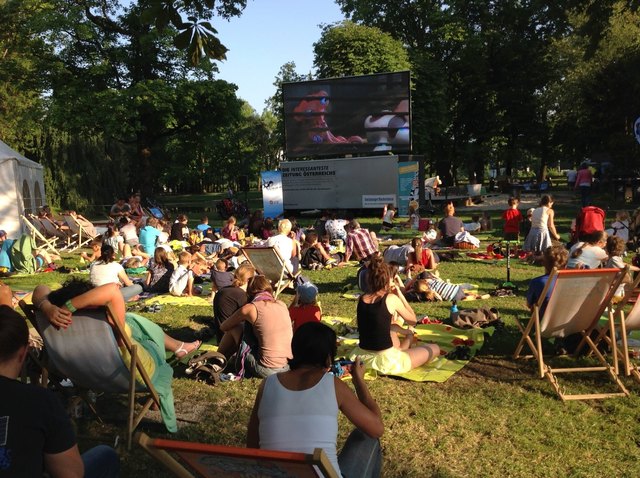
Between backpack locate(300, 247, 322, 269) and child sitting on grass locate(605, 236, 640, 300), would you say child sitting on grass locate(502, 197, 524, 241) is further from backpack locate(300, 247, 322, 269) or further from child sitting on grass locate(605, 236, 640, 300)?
child sitting on grass locate(605, 236, 640, 300)

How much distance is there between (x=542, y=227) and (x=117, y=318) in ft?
33.6

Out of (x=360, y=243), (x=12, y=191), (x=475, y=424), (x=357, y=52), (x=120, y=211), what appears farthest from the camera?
(x=357, y=52)

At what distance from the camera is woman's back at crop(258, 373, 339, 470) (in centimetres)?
260

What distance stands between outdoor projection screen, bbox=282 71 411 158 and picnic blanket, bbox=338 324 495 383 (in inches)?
745

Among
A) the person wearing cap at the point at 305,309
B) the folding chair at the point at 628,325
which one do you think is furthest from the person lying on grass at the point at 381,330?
the folding chair at the point at 628,325

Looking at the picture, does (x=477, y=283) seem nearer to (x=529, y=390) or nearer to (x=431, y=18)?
(x=529, y=390)

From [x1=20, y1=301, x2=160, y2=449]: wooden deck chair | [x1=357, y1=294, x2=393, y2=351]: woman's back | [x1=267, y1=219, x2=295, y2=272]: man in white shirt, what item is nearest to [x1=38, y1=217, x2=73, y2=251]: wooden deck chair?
[x1=267, y1=219, x2=295, y2=272]: man in white shirt

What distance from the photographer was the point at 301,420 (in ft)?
8.61

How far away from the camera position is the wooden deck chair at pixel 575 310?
5262 millimetres

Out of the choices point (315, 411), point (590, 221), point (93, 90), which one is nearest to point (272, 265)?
point (590, 221)

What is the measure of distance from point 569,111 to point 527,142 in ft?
14.4

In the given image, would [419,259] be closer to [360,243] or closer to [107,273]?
[360,243]

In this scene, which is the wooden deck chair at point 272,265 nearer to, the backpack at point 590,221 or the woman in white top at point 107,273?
the woman in white top at point 107,273

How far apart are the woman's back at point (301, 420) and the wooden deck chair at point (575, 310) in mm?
3167
